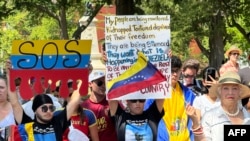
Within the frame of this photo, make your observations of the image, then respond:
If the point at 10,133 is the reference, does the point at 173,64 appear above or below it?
above

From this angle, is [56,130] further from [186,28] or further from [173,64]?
[186,28]

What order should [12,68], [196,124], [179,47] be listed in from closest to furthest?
[196,124] < [12,68] < [179,47]

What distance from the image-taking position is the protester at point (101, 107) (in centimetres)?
739

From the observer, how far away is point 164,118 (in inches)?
279

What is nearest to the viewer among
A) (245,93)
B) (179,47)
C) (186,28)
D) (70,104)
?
(245,93)

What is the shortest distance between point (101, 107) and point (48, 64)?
2.61 ft

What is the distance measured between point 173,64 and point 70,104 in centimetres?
119

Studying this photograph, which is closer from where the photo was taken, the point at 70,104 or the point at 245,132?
the point at 245,132

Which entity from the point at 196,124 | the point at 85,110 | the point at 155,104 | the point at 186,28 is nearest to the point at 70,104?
the point at 85,110

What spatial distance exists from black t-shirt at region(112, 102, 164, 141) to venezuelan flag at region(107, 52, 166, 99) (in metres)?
0.26

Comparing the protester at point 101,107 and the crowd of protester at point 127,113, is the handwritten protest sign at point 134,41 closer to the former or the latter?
the crowd of protester at point 127,113

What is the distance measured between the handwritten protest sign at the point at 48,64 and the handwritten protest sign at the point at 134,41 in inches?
19.8

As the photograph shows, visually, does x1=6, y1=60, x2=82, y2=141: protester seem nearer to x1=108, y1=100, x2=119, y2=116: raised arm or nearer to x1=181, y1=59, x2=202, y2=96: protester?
x1=108, y1=100, x2=119, y2=116: raised arm

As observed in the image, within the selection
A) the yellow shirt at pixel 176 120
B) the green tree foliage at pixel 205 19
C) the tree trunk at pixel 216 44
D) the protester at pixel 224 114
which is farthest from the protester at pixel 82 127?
the tree trunk at pixel 216 44
